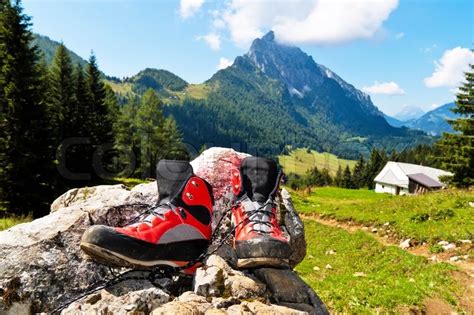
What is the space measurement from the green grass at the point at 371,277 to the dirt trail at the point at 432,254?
25 cm

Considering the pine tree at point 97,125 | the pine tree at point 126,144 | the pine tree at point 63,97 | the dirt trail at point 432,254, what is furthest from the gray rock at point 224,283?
the pine tree at point 126,144

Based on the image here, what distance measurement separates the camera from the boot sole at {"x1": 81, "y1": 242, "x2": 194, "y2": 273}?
339 cm

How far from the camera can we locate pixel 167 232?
3.81 m

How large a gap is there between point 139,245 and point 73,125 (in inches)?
1512

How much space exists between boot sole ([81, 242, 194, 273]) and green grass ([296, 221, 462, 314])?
5329 millimetres

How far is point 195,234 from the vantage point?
406cm

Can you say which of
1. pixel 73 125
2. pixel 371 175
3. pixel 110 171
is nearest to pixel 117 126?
pixel 110 171

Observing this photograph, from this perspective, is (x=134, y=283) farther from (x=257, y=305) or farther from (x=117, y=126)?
(x=117, y=126)

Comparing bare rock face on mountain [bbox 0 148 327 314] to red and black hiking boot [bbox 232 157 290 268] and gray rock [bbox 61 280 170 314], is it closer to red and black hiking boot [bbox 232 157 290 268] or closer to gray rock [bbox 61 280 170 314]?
gray rock [bbox 61 280 170 314]

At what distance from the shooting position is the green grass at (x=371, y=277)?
Answer: 782cm

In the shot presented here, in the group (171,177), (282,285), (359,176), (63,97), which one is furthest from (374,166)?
(171,177)

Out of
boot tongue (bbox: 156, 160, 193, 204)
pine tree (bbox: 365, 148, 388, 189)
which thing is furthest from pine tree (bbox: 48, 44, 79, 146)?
pine tree (bbox: 365, 148, 388, 189)

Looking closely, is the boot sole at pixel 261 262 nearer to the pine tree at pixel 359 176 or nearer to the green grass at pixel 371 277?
the green grass at pixel 371 277

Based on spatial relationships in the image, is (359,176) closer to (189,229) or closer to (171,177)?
(171,177)
